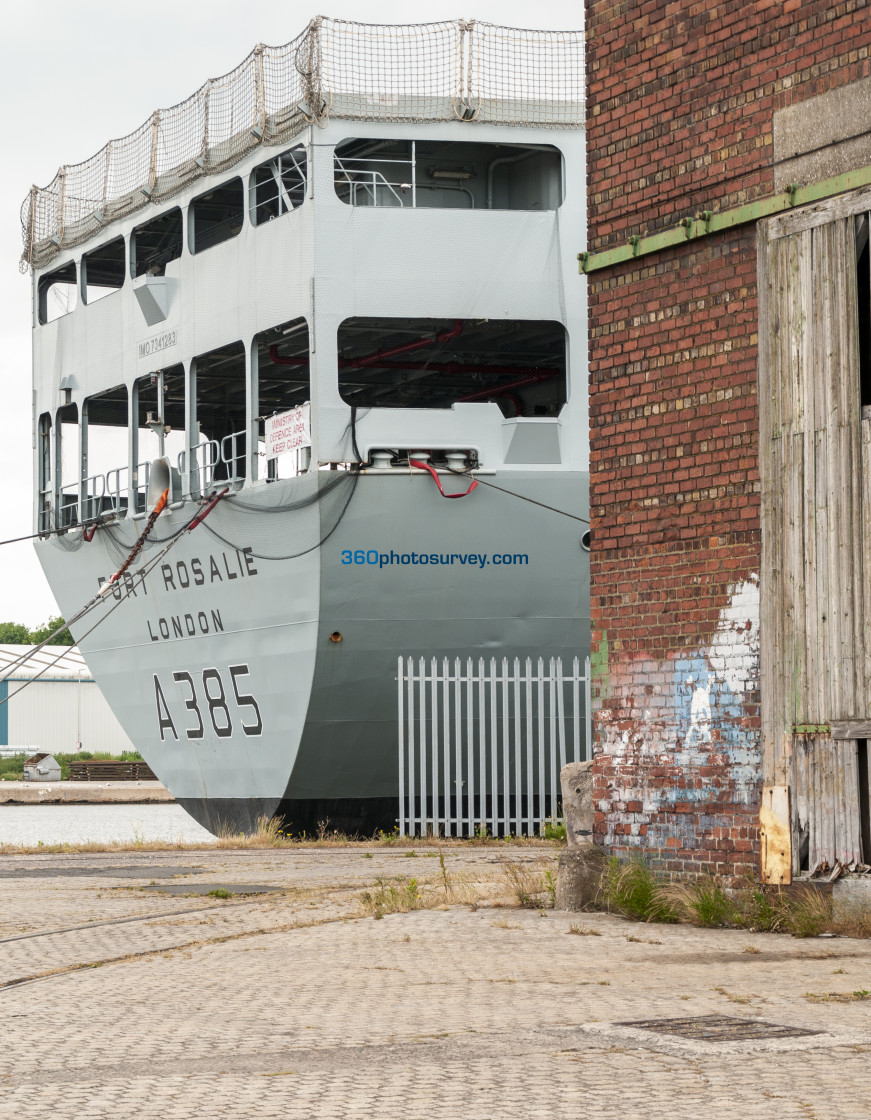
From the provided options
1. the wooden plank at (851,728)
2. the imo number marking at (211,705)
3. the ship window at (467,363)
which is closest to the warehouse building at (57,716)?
the imo number marking at (211,705)

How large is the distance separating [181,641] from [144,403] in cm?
588

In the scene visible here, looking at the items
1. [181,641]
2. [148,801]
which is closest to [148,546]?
[181,641]

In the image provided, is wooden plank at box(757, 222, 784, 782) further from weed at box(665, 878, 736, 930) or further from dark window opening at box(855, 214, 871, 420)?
weed at box(665, 878, 736, 930)

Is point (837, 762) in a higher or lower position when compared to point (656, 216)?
lower

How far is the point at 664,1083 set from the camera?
566cm

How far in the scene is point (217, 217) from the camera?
86.9 ft

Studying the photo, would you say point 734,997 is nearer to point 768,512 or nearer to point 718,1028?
point 718,1028

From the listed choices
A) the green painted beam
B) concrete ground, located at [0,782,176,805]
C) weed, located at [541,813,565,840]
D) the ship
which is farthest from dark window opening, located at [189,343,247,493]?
concrete ground, located at [0,782,176,805]

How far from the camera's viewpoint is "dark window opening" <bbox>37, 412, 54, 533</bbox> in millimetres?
29109

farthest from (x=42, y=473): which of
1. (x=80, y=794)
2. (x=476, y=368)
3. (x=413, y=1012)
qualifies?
(x=80, y=794)

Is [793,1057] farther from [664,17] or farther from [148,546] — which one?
[148,546]

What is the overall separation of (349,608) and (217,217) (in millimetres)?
8603

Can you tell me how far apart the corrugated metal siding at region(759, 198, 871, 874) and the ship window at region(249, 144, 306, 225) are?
39.1 ft

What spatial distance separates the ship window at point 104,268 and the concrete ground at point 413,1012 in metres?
16.9
